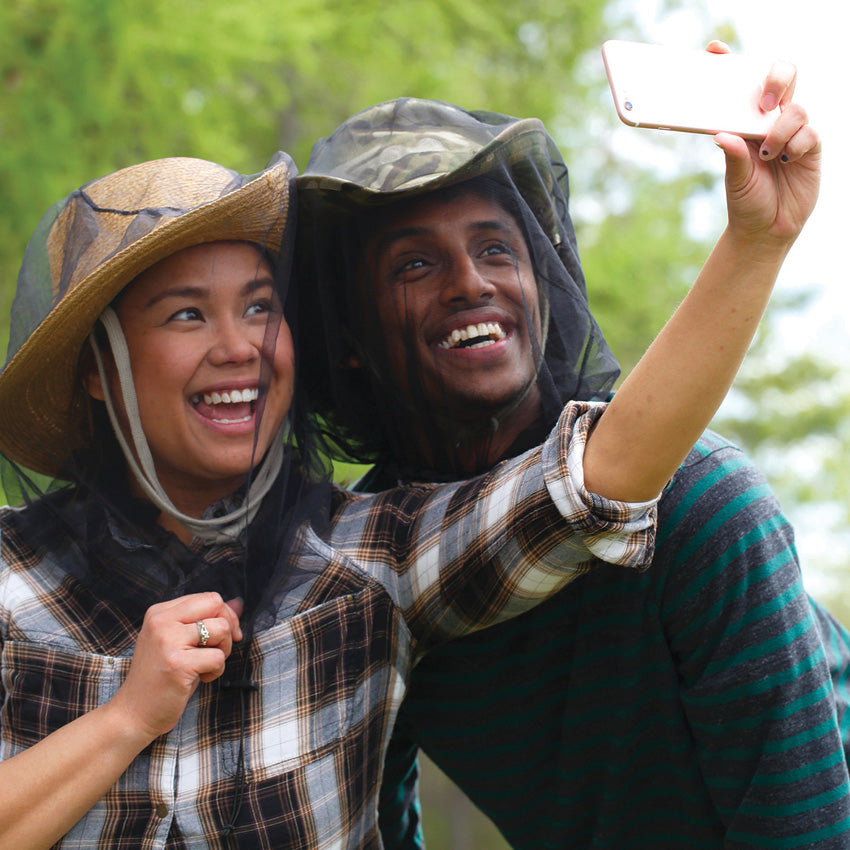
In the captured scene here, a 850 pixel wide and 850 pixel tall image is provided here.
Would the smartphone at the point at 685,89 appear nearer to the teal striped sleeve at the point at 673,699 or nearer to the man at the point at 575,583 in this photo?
the man at the point at 575,583

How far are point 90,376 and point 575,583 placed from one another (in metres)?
1.26

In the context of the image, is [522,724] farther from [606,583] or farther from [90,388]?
[90,388]

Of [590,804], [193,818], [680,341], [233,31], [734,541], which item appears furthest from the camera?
[233,31]

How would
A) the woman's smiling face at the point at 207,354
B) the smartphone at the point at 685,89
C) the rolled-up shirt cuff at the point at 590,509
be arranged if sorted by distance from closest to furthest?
the smartphone at the point at 685,89 < the rolled-up shirt cuff at the point at 590,509 < the woman's smiling face at the point at 207,354

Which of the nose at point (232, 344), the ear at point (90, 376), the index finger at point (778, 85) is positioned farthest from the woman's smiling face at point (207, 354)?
the index finger at point (778, 85)

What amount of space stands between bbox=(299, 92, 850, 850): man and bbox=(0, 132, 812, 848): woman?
238 millimetres

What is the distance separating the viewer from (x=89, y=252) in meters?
2.17

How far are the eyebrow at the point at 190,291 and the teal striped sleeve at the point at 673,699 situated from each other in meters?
0.99

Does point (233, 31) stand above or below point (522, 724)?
above

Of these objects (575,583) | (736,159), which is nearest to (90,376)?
(575,583)

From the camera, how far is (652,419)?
155 centimetres

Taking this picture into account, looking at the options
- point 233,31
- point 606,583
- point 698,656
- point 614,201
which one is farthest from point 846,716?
point 614,201

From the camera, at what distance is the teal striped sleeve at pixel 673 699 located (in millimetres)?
2066

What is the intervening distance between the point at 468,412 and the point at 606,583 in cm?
51
